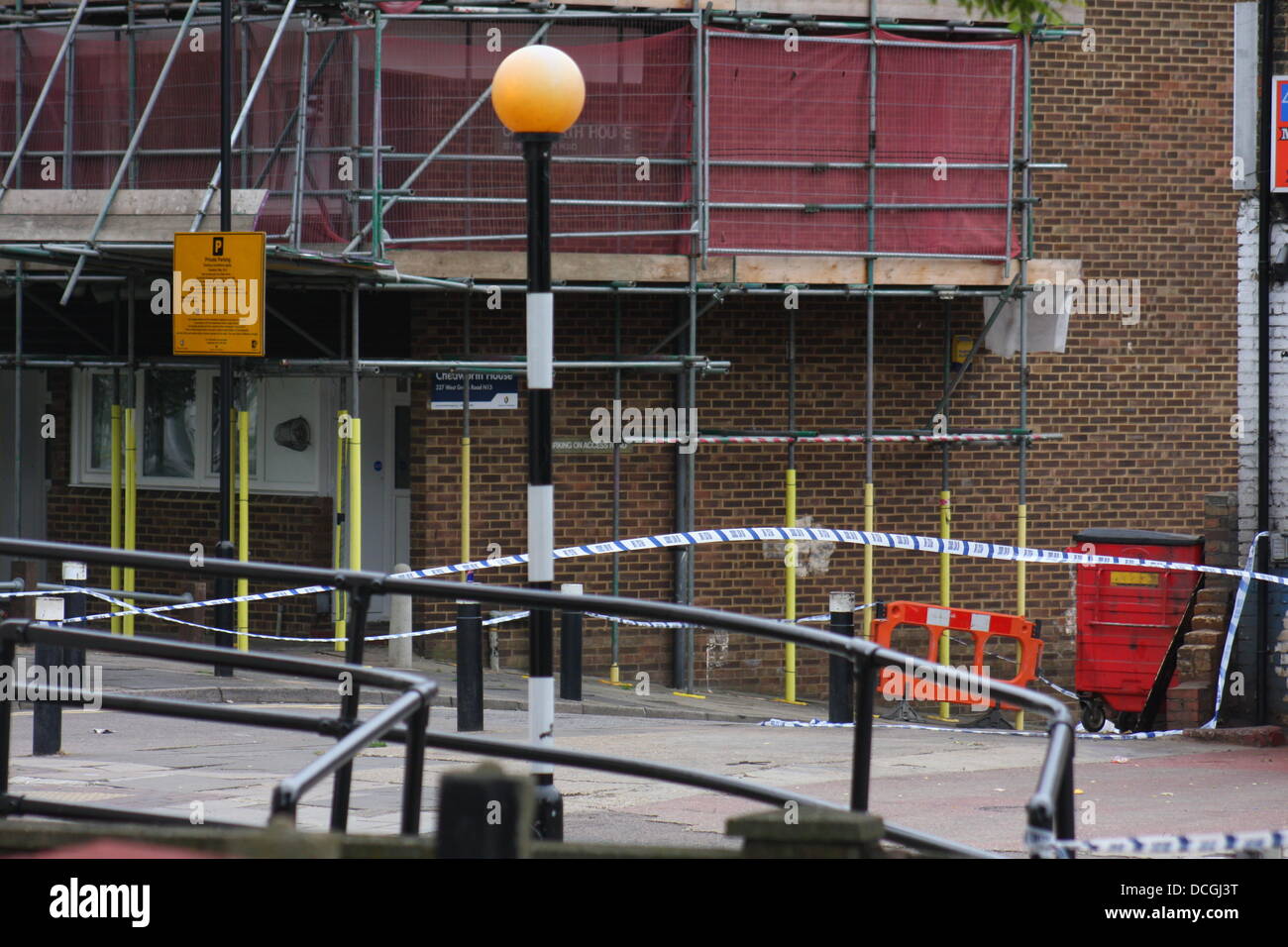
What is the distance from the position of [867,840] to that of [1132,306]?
1380 centimetres

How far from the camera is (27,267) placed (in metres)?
14.8

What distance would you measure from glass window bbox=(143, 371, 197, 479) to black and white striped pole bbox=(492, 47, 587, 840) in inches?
383

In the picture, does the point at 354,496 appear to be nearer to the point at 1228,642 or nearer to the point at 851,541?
the point at 851,541

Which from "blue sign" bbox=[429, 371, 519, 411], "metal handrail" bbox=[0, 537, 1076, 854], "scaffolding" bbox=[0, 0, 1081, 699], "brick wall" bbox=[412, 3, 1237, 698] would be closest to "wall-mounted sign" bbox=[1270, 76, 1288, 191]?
"brick wall" bbox=[412, 3, 1237, 698]

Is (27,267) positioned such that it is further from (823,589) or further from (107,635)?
(107,635)

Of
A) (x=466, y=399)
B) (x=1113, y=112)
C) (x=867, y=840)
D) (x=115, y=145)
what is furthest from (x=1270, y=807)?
(x=115, y=145)

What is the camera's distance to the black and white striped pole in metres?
6.48

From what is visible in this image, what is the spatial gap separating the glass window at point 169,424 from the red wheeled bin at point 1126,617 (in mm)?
8008

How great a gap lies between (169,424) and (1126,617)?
8.78 meters

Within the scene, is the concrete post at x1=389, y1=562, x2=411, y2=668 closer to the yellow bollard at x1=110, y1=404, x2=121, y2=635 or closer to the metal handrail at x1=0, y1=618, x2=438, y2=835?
the yellow bollard at x1=110, y1=404, x2=121, y2=635

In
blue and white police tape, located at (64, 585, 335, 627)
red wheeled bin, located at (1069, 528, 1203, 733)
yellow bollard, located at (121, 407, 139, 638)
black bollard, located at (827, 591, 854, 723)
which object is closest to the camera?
blue and white police tape, located at (64, 585, 335, 627)

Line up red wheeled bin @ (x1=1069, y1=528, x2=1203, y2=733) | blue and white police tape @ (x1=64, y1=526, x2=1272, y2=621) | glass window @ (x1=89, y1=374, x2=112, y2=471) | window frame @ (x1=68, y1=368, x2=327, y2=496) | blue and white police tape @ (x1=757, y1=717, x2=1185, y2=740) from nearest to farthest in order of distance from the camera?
1. blue and white police tape @ (x1=757, y1=717, x2=1185, y2=740)
2. blue and white police tape @ (x1=64, y1=526, x2=1272, y2=621)
3. red wheeled bin @ (x1=1069, y1=528, x2=1203, y2=733)
4. window frame @ (x1=68, y1=368, x2=327, y2=496)
5. glass window @ (x1=89, y1=374, x2=112, y2=471)
